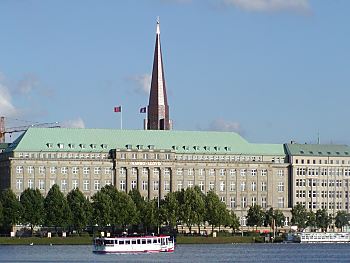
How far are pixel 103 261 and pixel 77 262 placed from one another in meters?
5.96

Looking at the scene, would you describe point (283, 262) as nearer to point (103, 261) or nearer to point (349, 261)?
point (349, 261)

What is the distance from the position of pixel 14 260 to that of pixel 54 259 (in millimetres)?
5450

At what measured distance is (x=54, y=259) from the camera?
7835 inches

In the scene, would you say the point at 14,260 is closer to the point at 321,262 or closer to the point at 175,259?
the point at 175,259

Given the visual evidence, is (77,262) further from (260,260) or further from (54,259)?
(260,260)

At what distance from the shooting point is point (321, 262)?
194 metres

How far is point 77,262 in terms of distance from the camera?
630 feet

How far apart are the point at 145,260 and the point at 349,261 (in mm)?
24681

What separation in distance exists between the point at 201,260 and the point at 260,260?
282 inches

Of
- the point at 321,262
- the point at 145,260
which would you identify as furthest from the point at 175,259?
the point at 321,262

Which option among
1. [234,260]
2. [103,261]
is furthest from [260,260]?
[103,261]

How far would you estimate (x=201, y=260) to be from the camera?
196 metres

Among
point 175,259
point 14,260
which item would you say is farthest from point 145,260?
point 14,260

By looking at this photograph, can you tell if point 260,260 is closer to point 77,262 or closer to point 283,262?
point 283,262
